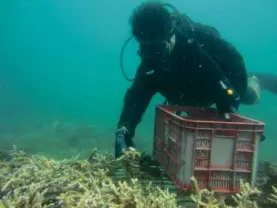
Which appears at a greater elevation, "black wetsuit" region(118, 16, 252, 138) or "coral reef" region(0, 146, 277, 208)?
"black wetsuit" region(118, 16, 252, 138)

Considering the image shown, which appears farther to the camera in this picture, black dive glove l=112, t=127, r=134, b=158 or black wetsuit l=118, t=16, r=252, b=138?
black wetsuit l=118, t=16, r=252, b=138

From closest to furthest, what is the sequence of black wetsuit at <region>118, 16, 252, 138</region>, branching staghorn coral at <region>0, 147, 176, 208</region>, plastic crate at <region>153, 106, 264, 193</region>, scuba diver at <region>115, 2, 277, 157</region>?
1. branching staghorn coral at <region>0, 147, 176, 208</region>
2. plastic crate at <region>153, 106, 264, 193</region>
3. scuba diver at <region>115, 2, 277, 157</region>
4. black wetsuit at <region>118, 16, 252, 138</region>

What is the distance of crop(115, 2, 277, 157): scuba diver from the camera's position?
4094mm

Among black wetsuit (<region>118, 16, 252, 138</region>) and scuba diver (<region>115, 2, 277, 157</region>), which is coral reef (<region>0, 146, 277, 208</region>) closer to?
scuba diver (<region>115, 2, 277, 157</region>)

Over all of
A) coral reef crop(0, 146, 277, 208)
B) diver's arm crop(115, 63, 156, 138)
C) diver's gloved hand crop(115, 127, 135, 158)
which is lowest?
coral reef crop(0, 146, 277, 208)

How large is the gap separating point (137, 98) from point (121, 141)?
3.75 feet

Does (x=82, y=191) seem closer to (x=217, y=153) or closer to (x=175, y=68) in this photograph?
(x=217, y=153)

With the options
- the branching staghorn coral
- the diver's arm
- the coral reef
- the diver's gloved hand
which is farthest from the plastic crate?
the diver's arm

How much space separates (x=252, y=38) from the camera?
14312 cm

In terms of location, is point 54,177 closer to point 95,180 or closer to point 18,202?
point 95,180

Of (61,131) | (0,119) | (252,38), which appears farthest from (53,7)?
(61,131)

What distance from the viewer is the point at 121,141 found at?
13.9ft

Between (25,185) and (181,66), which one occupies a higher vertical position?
(181,66)

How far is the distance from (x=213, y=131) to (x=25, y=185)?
183 cm
